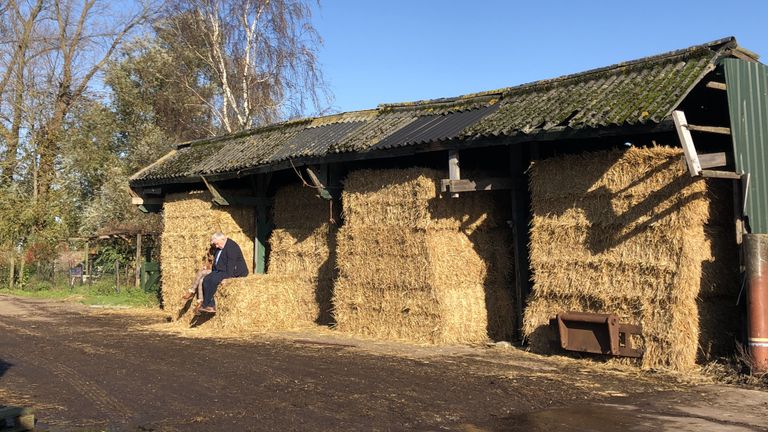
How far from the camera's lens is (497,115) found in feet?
36.8

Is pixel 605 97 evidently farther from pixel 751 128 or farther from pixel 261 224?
pixel 261 224

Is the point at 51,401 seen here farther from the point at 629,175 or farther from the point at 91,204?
the point at 91,204

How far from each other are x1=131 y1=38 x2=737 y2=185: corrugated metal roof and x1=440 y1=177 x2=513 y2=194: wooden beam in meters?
0.68

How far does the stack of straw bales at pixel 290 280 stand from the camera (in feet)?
43.4

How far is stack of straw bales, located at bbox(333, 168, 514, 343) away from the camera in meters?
11.3

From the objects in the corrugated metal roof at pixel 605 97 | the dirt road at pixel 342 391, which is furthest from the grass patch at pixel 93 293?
the corrugated metal roof at pixel 605 97

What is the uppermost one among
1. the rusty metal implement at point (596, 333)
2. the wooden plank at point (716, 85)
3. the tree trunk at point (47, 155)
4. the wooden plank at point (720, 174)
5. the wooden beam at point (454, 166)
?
the tree trunk at point (47, 155)

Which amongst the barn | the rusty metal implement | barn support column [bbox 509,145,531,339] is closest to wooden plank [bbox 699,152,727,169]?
the barn

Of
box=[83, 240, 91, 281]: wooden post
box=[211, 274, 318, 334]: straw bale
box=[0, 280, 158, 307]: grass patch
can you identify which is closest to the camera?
box=[211, 274, 318, 334]: straw bale

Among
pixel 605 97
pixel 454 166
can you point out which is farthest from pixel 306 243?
pixel 605 97

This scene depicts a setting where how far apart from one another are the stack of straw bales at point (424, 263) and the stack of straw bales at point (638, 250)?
5.18 feet

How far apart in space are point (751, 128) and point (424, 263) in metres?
5.17

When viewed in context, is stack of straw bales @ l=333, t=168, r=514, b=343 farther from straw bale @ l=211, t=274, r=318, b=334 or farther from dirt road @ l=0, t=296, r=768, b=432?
straw bale @ l=211, t=274, r=318, b=334

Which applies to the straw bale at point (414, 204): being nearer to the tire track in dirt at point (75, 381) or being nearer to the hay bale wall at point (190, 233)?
the hay bale wall at point (190, 233)
